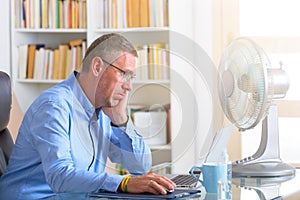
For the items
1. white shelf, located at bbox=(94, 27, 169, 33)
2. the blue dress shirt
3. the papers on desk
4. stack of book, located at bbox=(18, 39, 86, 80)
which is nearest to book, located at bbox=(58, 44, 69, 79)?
stack of book, located at bbox=(18, 39, 86, 80)

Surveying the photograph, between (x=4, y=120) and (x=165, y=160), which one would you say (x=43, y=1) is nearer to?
(x=165, y=160)

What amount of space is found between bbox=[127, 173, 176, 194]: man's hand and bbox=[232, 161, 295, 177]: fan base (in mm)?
453

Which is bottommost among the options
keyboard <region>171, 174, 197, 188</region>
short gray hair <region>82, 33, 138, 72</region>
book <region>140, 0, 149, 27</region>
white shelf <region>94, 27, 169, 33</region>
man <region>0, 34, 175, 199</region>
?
keyboard <region>171, 174, 197, 188</region>

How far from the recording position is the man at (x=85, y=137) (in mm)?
1914

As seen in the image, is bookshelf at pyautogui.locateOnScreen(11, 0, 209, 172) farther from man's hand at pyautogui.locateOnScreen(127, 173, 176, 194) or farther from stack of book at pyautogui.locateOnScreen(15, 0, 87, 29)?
man's hand at pyautogui.locateOnScreen(127, 173, 176, 194)

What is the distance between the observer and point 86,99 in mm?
2166

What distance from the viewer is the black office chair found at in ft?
7.85

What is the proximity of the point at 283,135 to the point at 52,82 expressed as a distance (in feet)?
5.23

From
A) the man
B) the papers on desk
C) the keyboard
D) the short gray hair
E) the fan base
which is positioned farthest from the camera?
the fan base

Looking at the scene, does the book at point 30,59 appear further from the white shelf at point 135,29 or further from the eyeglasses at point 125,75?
the eyeglasses at point 125,75

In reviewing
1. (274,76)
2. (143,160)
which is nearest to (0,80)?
(143,160)

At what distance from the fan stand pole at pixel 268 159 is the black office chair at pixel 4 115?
0.85 m

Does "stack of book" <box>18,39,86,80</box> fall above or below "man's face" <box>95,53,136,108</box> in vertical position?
above

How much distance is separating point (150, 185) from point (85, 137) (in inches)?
14.8
